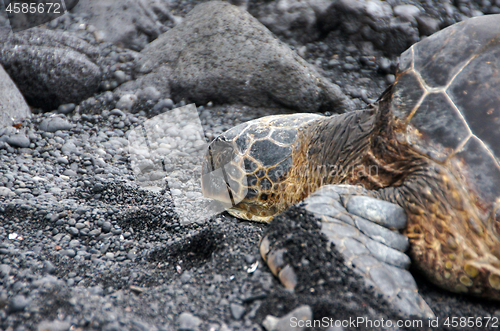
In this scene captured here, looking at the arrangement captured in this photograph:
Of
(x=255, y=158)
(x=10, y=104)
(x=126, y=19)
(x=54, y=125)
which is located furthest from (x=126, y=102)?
(x=255, y=158)

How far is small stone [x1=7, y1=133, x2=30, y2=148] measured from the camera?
3295mm

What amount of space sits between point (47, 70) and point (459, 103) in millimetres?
4031

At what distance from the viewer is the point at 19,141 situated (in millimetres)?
3311

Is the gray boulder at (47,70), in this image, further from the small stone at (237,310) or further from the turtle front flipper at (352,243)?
the small stone at (237,310)

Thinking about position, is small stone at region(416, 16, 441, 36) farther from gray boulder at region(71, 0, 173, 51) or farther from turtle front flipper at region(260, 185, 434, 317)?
turtle front flipper at region(260, 185, 434, 317)

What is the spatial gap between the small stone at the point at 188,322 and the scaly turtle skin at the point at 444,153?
102cm

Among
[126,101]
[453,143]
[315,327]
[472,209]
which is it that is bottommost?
[126,101]

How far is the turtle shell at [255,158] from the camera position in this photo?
101 inches

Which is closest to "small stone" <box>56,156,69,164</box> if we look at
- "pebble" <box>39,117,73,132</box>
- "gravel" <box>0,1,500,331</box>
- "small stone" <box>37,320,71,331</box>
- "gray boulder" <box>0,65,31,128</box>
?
"gravel" <box>0,1,500,331</box>

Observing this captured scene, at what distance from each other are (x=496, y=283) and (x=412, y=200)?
0.46m

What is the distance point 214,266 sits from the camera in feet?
5.65

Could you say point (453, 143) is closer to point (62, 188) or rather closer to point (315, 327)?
point (315, 327)

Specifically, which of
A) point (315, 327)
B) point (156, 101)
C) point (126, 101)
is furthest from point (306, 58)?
point (315, 327)

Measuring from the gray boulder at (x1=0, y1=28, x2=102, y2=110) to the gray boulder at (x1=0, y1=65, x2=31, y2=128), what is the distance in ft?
0.64
